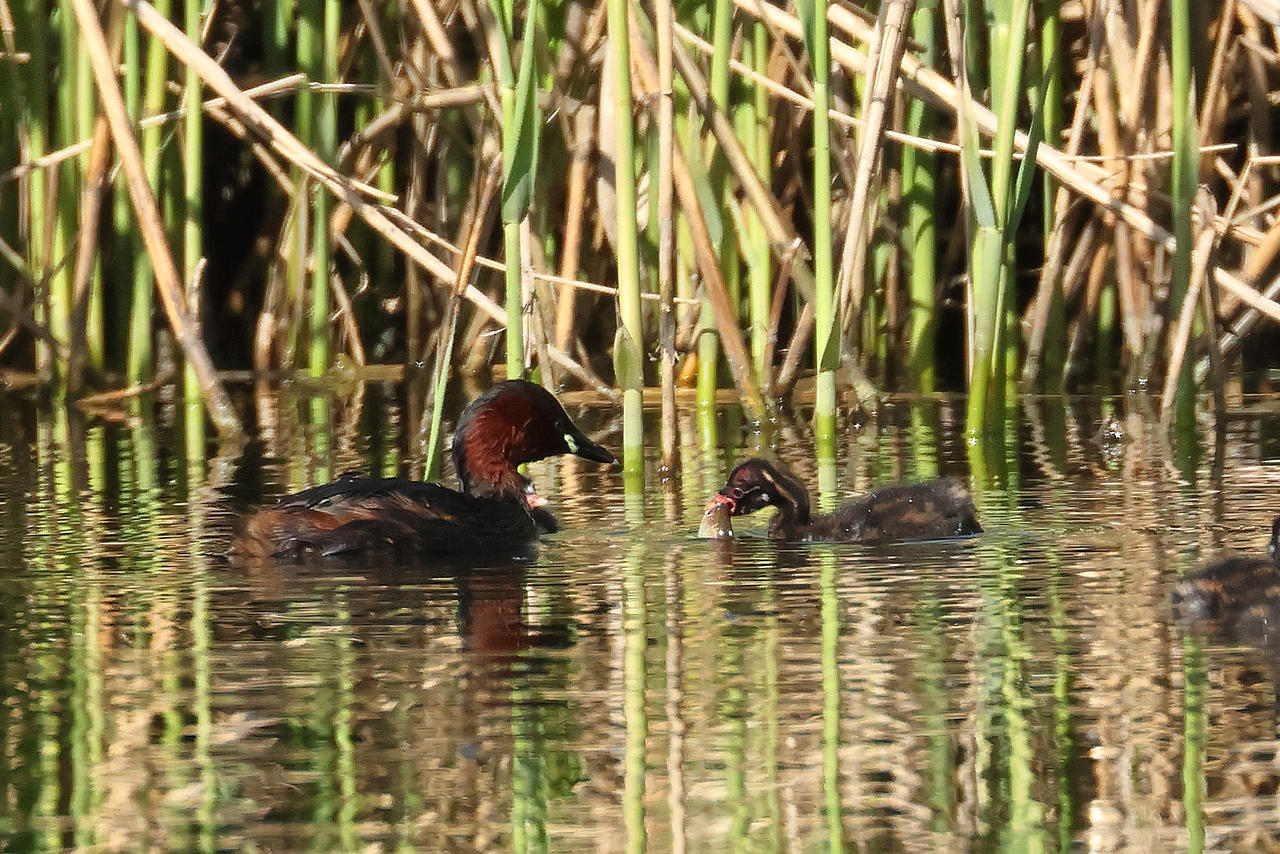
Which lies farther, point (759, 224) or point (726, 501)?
point (759, 224)

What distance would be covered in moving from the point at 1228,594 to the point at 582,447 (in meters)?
2.86

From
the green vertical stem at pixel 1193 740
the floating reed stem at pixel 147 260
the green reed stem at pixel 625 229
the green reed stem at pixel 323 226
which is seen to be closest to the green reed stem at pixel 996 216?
the green reed stem at pixel 625 229

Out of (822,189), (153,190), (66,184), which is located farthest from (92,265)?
(822,189)

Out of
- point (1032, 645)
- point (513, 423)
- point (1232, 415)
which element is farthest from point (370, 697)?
point (1232, 415)

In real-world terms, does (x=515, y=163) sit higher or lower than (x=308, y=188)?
lower

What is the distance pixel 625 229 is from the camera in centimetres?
722

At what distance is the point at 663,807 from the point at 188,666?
1.48 m

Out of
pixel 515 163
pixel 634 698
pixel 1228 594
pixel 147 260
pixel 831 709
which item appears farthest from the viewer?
pixel 147 260

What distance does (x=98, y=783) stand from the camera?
390 cm

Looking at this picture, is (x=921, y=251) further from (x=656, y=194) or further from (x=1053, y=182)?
(x=656, y=194)

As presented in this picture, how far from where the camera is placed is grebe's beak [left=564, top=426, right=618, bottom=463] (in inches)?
297

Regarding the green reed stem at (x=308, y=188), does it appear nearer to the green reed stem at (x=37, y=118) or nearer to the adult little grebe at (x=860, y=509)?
the green reed stem at (x=37, y=118)

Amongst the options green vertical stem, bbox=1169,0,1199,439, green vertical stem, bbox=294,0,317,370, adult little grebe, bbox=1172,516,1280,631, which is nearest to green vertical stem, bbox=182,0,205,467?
green vertical stem, bbox=294,0,317,370

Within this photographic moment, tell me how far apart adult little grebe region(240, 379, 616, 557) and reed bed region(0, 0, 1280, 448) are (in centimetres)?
20
